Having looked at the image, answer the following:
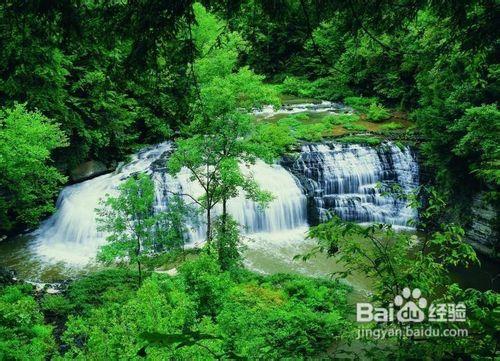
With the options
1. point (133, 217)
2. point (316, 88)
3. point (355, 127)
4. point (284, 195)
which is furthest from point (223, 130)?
point (316, 88)

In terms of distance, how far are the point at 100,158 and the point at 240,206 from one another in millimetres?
6795

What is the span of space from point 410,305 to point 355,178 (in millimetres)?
14380

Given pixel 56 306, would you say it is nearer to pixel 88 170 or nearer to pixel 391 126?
pixel 88 170

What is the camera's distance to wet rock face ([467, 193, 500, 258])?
45.3 feet

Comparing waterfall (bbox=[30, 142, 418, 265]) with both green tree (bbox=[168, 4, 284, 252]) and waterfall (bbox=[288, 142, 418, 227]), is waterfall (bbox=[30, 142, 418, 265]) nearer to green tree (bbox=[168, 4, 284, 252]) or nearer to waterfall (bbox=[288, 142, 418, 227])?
waterfall (bbox=[288, 142, 418, 227])

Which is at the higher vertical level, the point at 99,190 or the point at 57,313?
the point at 99,190

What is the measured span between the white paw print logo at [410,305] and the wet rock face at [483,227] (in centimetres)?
1155

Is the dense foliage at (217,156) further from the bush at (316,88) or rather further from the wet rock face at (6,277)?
the bush at (316,88)

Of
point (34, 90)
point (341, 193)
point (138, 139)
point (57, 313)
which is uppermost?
point (138, 139)

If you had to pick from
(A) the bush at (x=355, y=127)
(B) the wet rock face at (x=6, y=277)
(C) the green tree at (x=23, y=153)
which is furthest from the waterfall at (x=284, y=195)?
(A) the bush at (x=355, y=127)

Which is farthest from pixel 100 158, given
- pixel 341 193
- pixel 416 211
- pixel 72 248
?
pixel 416 211

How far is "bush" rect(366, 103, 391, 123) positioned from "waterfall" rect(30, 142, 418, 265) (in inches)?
162

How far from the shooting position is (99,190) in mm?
16312

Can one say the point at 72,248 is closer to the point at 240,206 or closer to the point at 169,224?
the point at 169,224
